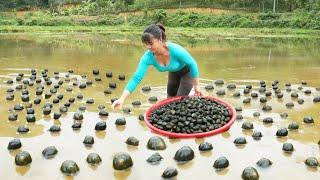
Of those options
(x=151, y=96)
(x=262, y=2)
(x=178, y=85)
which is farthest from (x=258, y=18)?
(x=178, y=85)

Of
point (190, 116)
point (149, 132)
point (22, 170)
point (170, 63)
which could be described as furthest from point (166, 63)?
point (22, 170)

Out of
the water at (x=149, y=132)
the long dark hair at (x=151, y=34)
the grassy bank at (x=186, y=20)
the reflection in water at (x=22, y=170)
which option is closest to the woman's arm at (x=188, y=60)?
the long dark hair at (x=151, y=34)

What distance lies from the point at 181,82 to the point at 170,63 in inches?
34.0

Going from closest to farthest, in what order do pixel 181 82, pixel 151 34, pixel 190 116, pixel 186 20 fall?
pixel 151 34
pixel 190 116
pixel 181 82
pixel 186 20

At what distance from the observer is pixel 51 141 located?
30.9 ft

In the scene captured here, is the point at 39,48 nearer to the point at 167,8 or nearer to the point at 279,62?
the point at 279,62

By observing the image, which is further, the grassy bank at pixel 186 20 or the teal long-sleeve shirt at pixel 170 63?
the grassy bank at pixel 186 20

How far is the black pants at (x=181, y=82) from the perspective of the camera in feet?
31.6

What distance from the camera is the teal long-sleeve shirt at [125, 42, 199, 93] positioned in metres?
8.63

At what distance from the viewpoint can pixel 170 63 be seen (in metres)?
9.02

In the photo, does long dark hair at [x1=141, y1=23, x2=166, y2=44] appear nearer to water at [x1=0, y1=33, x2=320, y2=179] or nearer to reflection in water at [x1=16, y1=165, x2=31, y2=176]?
water at [x1=0, y1=33, x2=320, y2=179]

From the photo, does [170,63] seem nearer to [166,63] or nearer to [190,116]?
[166,63]

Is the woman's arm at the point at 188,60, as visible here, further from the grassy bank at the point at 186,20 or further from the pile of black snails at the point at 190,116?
the grassy bank at the point at 186,20

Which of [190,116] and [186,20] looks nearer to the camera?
[190,116]
